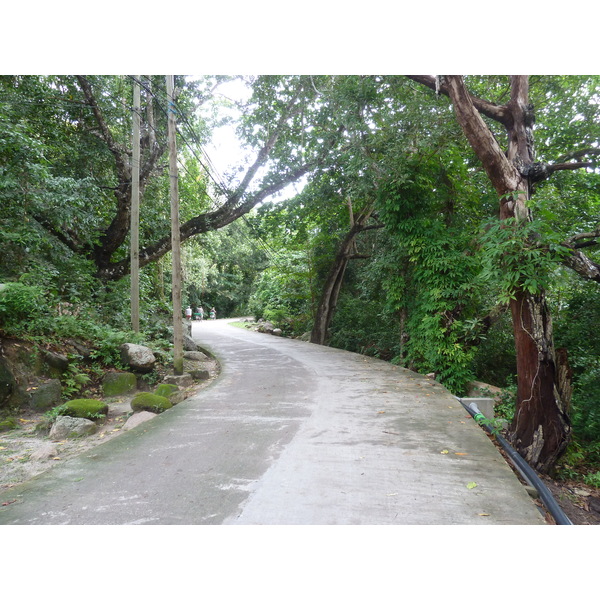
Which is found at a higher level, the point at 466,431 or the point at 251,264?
the point at 251,264

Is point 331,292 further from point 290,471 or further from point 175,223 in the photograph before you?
point 290,471

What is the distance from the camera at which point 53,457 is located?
12.9ft

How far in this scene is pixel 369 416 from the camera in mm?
4535

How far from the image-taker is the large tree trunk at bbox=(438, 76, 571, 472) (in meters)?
4.88

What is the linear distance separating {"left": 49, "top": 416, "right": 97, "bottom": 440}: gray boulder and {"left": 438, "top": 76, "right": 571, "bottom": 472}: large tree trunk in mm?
5587

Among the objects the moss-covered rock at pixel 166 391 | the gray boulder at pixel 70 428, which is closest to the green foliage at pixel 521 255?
the moss-covered rock at pixel 166 391

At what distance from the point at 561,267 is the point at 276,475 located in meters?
4.28

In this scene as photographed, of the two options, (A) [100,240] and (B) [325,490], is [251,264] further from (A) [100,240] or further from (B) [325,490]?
(B) [325,490]

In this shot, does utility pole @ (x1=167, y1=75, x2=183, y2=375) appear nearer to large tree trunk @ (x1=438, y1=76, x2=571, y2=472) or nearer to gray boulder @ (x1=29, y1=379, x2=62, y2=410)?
gray boulder @ (x1=29, y1=379, x2=62, y2=410)

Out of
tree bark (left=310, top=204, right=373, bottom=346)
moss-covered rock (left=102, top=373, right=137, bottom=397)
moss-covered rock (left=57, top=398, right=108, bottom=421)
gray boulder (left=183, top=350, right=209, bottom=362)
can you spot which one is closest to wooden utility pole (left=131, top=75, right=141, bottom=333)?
gray boulder (left=183, top=350, right=209, bottom=362)

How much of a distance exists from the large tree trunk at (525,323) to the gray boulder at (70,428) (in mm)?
5587

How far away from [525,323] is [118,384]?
642 cm

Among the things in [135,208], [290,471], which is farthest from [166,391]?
[135,208]

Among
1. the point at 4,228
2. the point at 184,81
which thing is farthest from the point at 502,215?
the point at 184,81
